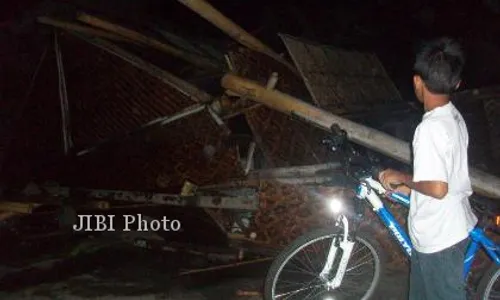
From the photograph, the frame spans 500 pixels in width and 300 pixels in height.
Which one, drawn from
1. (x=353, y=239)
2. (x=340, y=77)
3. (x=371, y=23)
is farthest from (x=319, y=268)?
(x=371, y=23)

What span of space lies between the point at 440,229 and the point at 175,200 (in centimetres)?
321

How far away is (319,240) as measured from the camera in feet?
12.8

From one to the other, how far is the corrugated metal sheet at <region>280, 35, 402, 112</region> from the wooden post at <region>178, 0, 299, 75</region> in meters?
0.37

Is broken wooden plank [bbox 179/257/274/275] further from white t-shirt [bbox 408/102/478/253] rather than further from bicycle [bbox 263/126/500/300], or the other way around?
white t-shirt [bbox 408/102/478/253]

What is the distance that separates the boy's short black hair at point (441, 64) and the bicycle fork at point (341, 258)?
4.51ft

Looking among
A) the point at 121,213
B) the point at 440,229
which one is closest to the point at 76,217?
the point at 121,213

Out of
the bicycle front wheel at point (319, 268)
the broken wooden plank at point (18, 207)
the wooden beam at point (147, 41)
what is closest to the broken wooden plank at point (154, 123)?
the broken wooden plank at point (18, 207)

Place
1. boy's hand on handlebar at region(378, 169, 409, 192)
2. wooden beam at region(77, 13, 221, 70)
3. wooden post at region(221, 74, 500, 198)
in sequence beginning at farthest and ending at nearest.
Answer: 1. wooden beam at region(77, 13, 221, 70)
2. wooden post at region(221, 74, 500, 198)
3. boy's hand on handlebar at region(378, 169, 409, 192)

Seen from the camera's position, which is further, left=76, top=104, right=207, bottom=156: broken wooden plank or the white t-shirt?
left=76, top=104, right=207, bottom=156: broken wooden plank

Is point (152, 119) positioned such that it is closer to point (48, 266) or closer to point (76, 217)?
point (76, 217)

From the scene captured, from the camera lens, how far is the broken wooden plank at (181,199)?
17.2 feet

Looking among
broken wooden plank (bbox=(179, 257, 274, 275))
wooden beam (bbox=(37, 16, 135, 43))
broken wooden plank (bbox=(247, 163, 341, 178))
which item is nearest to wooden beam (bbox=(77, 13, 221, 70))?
wooden beam (bbox=(37, 16, 135, 43))

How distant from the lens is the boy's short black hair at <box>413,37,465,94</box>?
2750 millimetres

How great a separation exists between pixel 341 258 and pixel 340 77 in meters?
3.02
